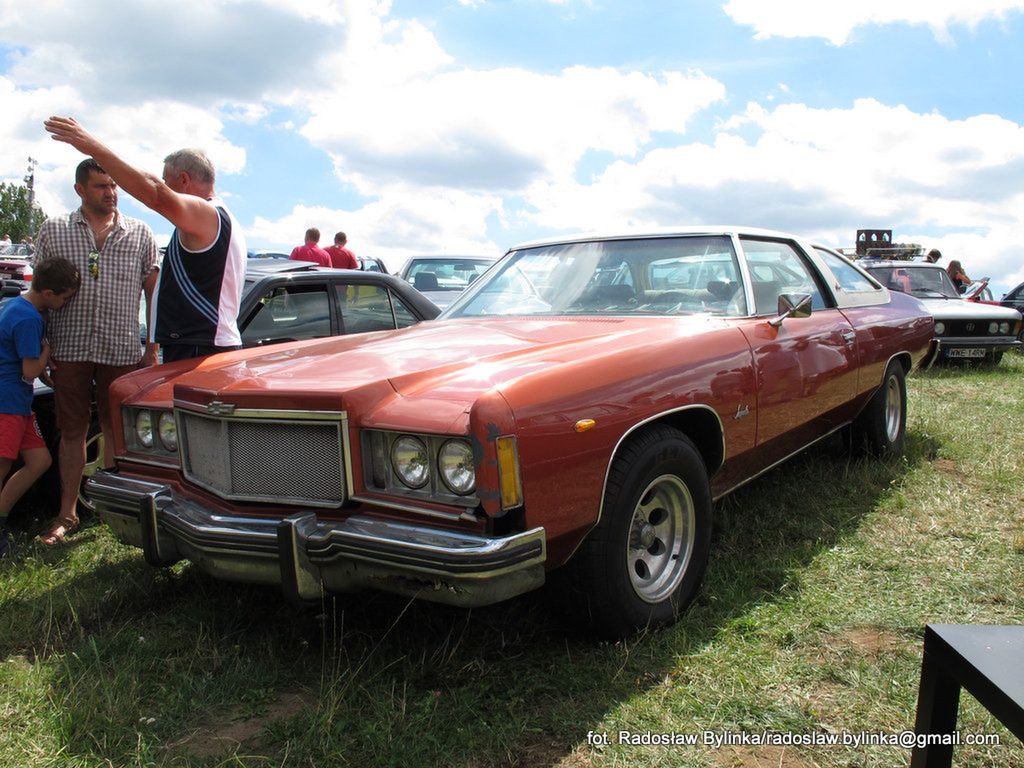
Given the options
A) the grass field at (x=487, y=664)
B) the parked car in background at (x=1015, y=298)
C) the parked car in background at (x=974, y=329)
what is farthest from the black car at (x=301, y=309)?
the parked car in background at (x=1015, y=298)

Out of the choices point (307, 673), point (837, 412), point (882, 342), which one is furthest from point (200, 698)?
point (882, 342)

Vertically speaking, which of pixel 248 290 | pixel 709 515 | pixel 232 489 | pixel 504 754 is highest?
pixel 248 290

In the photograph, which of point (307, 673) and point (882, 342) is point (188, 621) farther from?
point (882, 342)

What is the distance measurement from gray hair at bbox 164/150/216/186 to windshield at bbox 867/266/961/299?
32.9ft

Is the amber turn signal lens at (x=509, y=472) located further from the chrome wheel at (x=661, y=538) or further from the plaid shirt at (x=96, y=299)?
the plaid shirt at (x=96, y=299)

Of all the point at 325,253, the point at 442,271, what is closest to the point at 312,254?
the point at 325,253

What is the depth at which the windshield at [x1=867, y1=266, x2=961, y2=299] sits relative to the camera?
11344mm

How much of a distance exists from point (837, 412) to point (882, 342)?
0.74 m

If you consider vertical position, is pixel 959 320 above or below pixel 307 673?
above

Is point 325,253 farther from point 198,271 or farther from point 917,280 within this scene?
point 917,280

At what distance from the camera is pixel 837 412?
14.5 feet

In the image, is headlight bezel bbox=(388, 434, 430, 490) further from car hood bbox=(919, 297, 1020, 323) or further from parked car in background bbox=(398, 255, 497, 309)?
car hood bbox=(919, 297, 1020, 323)

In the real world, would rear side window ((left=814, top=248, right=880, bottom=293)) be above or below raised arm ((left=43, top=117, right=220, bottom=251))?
below

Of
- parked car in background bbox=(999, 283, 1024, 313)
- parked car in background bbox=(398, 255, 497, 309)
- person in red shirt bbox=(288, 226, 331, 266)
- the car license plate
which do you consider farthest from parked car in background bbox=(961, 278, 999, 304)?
person in red shirt bbox=(288, 226, 331, 266)
